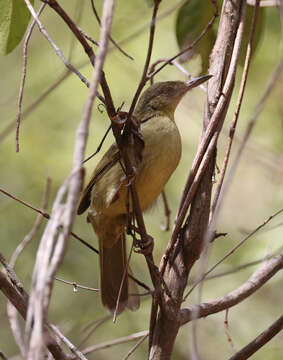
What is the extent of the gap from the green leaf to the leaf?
0.91 meters

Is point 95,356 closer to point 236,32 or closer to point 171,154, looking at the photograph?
point 171,154

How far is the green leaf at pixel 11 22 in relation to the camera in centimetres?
260

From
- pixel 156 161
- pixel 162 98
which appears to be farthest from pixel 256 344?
pixel 162 98

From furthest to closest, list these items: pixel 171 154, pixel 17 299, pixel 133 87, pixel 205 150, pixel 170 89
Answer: pixel 133 87 < pixel 170 89 < pixel 171 154 < pixel 205 150 < pixel 17 299

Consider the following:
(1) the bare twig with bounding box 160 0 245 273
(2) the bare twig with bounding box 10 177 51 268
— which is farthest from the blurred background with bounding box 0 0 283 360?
(1) the bare twig with bounding box 160 0 245 273

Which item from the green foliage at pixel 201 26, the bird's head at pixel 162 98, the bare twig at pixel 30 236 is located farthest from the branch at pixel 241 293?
the bird's head at pixel 162 98

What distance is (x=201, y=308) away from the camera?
7.58 feet

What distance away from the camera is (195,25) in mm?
3164

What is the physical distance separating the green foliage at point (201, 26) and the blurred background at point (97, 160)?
5.00 ft

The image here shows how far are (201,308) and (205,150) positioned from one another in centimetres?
65

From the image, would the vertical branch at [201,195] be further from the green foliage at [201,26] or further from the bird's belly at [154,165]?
the bird's belly at [154,165]

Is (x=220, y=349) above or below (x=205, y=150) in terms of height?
below

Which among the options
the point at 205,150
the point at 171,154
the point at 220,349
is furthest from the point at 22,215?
the point at 205,150

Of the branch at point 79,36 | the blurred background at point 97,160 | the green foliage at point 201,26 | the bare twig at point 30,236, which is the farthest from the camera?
the blurred background at point 97,160
